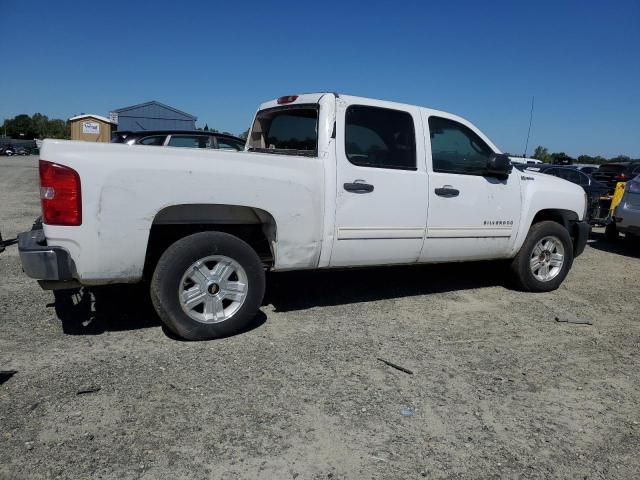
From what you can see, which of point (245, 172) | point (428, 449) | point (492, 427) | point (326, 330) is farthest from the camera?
point (326, 330)

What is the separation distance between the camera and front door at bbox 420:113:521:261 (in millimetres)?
4980

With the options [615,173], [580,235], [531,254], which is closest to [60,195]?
[531,254]

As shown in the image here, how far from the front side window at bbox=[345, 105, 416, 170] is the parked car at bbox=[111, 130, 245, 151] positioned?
6.87 meters

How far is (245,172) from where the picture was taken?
12.8 ft

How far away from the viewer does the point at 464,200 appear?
16.8 ft

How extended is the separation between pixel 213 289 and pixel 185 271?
282mm

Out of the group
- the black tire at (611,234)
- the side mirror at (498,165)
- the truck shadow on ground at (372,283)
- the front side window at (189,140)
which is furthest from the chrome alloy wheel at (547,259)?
the front side window at (189,140)

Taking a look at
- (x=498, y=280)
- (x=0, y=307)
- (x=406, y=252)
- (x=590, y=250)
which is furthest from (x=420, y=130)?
(x=590, y=250)

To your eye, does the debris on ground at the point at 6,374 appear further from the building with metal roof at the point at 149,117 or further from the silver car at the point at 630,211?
the building with metal roof at the point at 149,117

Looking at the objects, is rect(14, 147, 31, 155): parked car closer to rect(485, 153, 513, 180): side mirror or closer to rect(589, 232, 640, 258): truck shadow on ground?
rect(589, 232, 640, 258): truck shadow on ground

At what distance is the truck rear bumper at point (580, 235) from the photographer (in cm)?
625

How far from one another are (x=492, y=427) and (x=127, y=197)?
2724mm

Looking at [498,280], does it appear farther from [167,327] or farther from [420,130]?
[167,327]

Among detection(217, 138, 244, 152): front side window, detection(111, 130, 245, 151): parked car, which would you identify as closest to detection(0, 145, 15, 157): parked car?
detection(111, 130, 245, 151): parked car
